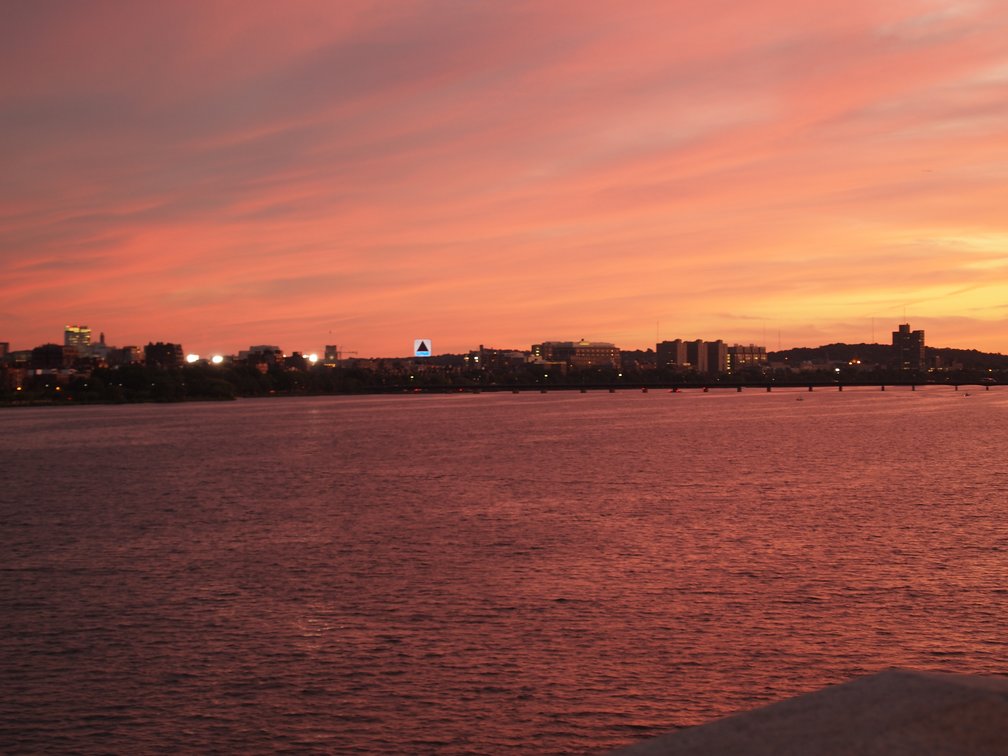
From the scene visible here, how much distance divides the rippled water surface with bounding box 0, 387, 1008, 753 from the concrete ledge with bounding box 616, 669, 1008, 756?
930 centimetres

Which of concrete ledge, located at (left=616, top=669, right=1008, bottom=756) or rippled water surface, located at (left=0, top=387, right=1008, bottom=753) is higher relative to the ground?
concrete ledge, located at (left=616, top=669, right=1008, bottom=756)

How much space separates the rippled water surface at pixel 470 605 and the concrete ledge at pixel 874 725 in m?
9.30

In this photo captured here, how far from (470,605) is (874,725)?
65.4ft

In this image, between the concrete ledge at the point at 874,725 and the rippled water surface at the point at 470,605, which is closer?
the concrete ledge at the point at 874,725

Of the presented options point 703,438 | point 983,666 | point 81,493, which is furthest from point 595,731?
point 703,438

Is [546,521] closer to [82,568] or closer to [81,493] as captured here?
[82,568]

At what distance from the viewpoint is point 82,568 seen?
33.4m

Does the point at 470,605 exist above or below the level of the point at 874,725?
below

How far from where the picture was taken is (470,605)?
26.2 meters

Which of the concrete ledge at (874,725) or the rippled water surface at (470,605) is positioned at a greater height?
the concrete ledge at (874,725)

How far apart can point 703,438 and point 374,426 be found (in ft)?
193

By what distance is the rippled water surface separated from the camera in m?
18.0

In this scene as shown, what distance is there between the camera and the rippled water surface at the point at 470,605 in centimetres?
1797

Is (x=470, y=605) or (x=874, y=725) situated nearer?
(x=874, y=725)
